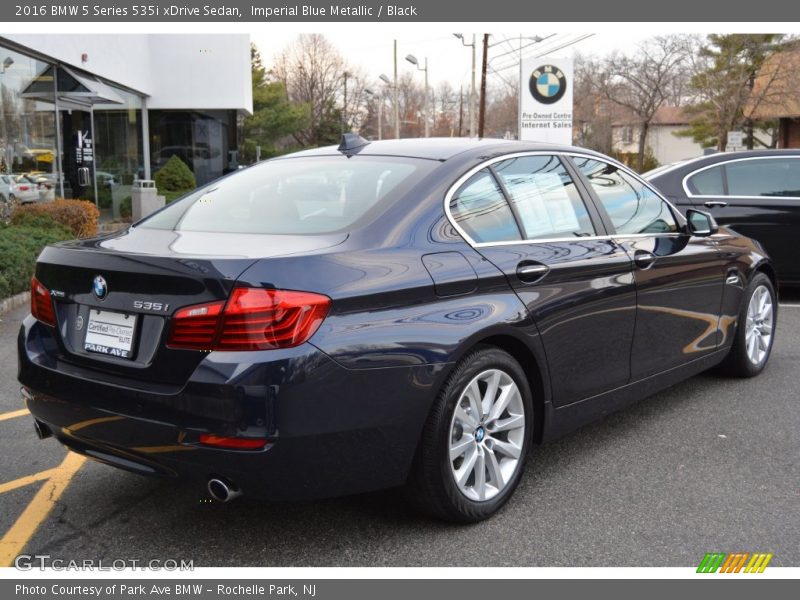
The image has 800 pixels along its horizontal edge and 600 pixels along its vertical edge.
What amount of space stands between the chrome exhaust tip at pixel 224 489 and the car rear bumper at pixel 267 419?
25 mm

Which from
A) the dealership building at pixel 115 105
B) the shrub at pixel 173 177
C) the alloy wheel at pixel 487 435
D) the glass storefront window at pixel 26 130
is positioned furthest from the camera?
the shrub at pixel 173 177

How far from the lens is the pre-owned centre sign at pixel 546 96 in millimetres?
19375

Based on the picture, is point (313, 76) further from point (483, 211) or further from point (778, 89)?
point (483, 211)

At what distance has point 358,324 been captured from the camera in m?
2.96

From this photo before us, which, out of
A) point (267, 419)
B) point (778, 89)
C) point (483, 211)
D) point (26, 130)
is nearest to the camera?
point (267, 419)

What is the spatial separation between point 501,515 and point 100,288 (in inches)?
75.1

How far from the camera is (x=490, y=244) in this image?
3580 mm

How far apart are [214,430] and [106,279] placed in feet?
2.48

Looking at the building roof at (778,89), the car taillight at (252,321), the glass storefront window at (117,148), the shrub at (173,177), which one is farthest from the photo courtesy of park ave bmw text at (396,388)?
the building roof at (778,89)

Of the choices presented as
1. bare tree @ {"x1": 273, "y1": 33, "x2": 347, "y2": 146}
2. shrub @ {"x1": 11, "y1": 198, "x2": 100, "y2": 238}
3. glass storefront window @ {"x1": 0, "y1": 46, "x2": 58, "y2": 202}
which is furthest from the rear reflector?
bare tree @ {"x1": 273, "y1": 33, "x2": 347, "y2": 146}

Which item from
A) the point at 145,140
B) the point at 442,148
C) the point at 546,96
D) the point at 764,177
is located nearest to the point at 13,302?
the point at 442,148

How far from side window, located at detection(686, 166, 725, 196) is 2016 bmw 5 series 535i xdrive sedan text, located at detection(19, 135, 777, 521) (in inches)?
169

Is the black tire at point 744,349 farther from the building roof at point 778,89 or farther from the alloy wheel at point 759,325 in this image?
the building roof at point 778,89

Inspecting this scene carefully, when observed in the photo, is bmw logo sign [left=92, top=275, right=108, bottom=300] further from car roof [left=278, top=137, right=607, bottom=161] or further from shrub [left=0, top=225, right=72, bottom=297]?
shrub [left=0, top=225, right=72, bottom=297]
